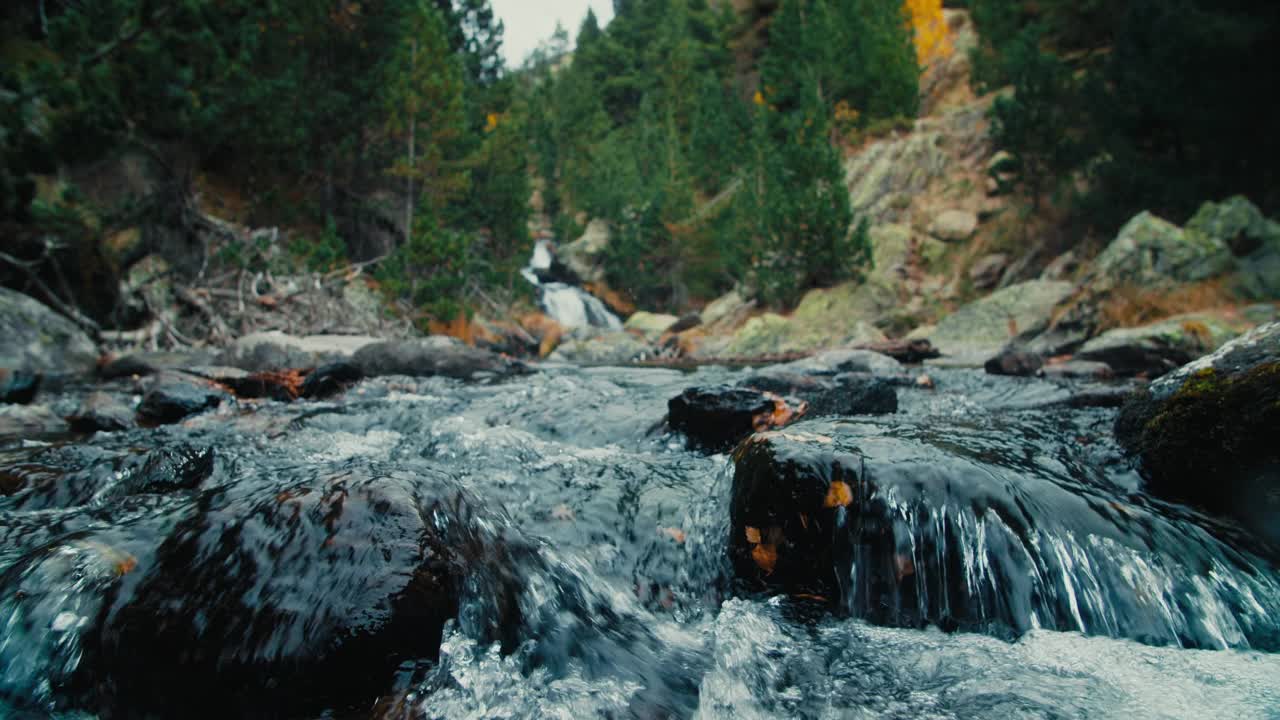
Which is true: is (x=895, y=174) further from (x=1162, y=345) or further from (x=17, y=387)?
(x=17, y=387)

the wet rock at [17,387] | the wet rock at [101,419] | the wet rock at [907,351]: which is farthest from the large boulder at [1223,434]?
the wet rock at [907,351]

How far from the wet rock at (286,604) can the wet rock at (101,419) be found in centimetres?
406

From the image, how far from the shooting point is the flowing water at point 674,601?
1633 mm

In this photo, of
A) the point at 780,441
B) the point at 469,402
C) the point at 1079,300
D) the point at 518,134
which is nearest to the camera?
the point at 780,441

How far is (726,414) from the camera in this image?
169 inches

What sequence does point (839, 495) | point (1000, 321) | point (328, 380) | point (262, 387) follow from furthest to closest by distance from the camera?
point (1000, 321), point (328, 380), point (262, 387), point (839, 495)

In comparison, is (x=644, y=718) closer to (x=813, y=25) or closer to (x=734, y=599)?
(x=734, y=599)

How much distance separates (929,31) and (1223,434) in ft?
118

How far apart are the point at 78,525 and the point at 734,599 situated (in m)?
2.47

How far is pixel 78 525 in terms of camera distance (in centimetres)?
236

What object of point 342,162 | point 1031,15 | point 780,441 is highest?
point 1031,15

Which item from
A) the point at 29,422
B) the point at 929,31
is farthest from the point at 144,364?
the point at 929,31

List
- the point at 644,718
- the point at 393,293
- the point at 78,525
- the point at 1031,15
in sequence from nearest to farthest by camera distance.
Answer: the point at 644,718 → the point at 78,525 → the point at 393,293 → the point at 1031,15

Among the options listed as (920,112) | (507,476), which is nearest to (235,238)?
(507,476)
